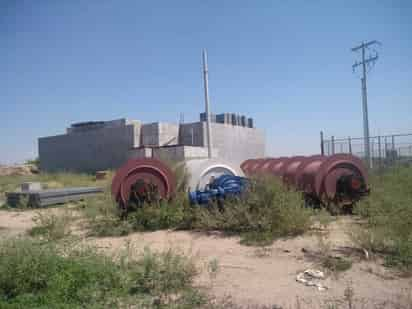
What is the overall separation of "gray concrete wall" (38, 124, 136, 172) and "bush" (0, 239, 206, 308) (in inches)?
895

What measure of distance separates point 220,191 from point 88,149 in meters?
25.1

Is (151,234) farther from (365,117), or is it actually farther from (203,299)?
(365,117)

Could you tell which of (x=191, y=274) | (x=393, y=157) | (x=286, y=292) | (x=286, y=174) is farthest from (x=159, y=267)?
(x=393, y=157)

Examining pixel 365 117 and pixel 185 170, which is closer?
pixel 185 170

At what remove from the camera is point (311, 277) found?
3.73 m

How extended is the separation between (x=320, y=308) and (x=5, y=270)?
349 cm

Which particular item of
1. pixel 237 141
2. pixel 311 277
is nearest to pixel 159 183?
pixel 311 277

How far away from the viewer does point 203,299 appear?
320 centimetres

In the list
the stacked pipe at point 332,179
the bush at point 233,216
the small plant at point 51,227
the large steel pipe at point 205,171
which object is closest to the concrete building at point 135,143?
the large steel pipe at point 205,171

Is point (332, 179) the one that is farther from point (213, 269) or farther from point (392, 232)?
point (213, 269)

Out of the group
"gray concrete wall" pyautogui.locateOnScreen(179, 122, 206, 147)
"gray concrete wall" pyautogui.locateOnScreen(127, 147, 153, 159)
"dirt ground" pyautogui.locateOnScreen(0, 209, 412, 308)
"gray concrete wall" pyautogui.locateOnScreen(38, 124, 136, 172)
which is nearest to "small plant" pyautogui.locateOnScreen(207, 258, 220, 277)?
"dirt ground" pyautogui.locateOnScreen(0, 209, 412, 308)

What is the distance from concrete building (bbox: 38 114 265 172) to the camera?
2602cm

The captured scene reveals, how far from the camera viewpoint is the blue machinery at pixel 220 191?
22.0 feet

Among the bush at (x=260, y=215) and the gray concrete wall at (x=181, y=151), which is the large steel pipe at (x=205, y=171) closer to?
the bush at (x=260, y=215)
